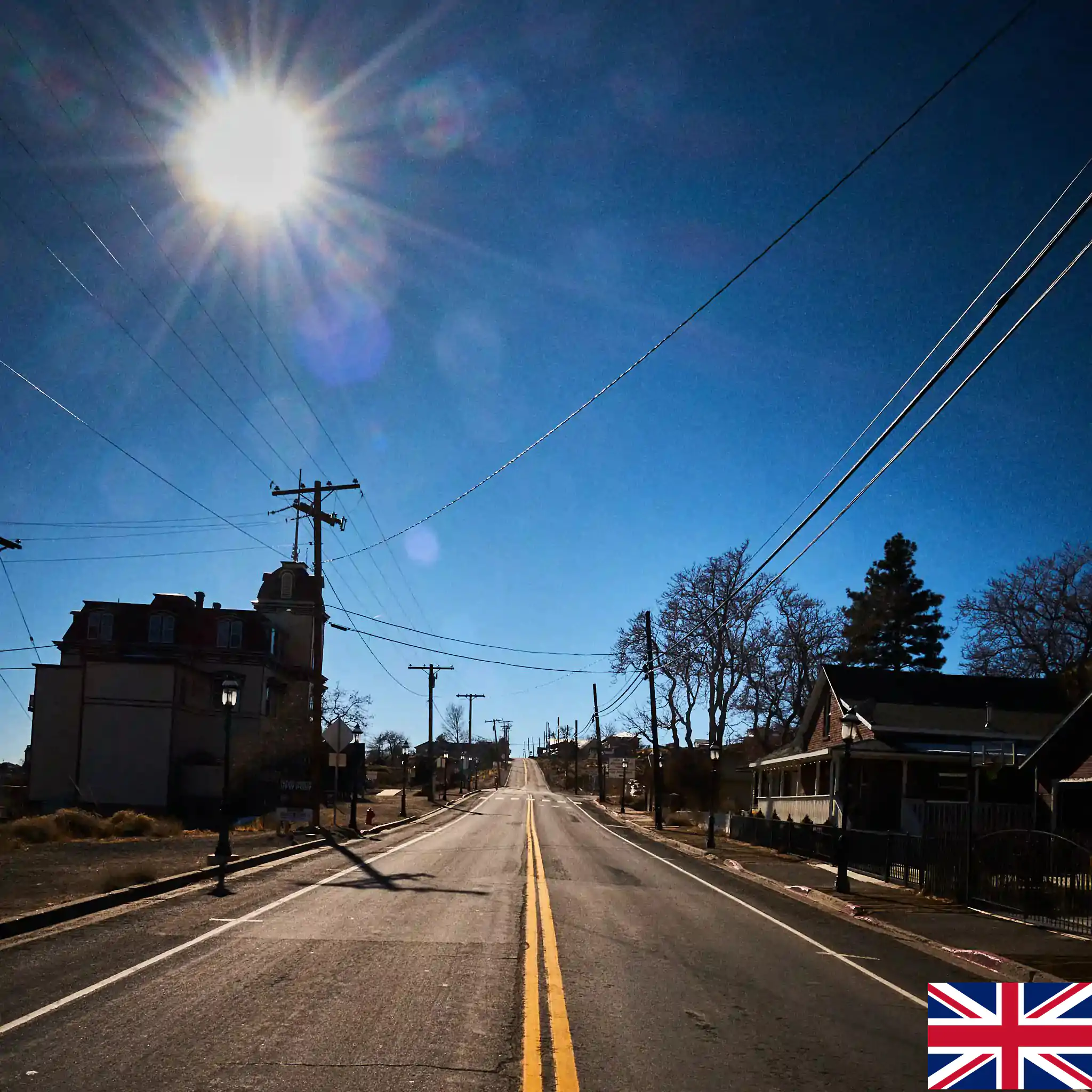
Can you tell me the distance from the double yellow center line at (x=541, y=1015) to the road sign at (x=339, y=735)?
17.3m

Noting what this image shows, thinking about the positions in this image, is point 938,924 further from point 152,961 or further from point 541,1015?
point 152,961

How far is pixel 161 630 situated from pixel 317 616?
87.1 ft

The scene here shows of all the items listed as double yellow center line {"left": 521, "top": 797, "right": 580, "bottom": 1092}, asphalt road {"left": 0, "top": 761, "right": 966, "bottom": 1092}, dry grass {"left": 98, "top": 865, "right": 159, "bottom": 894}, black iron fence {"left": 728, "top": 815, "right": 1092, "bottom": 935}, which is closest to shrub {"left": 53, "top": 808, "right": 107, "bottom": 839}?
dry grass {"left": 98, "top": 865, "right": 159, "bottom": 894}

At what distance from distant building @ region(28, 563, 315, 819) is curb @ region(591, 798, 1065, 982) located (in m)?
29.4

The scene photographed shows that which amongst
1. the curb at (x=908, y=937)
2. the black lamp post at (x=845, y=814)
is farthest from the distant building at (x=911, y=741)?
the black lamp post at (x=845, y=814)

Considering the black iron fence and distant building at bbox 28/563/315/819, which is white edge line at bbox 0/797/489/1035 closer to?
the black iron fence

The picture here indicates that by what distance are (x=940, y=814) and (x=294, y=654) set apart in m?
46.7

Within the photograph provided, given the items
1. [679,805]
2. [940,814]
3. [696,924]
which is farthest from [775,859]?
[679,805]

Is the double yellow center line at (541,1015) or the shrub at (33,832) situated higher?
the double yellow center line at (541,1015)

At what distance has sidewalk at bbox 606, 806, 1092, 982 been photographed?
12.3m

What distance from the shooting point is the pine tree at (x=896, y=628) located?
68.1 m

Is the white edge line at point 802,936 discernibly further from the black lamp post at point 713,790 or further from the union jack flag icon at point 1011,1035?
the black lamp post at point 713,790

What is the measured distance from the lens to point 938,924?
53.4 ft

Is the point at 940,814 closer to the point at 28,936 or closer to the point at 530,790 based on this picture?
the point at 28,936
